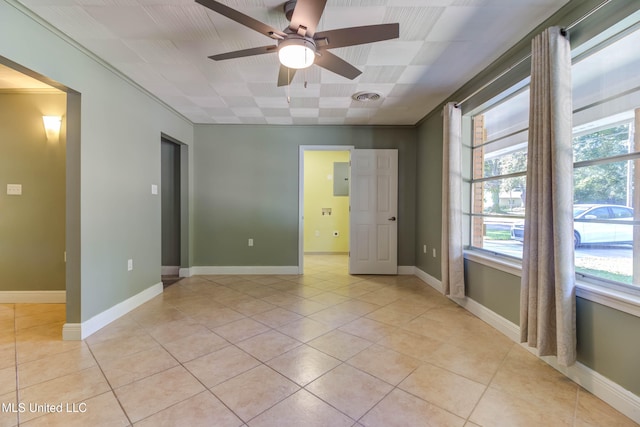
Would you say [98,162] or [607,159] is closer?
[607,159]

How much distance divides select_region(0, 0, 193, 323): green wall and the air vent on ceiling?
2.48m

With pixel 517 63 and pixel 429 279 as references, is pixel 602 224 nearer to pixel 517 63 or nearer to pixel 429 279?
pixel 517 63

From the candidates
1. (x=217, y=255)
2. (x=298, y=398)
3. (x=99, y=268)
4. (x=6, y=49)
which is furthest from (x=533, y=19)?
(x=217, y=255)

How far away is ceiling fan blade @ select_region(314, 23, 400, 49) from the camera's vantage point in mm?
1565

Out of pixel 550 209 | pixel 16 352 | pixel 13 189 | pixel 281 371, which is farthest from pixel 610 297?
pixel 13 189

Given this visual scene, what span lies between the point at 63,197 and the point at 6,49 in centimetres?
188

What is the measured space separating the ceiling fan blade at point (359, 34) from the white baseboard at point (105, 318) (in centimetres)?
294

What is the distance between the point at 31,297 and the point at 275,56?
379cm

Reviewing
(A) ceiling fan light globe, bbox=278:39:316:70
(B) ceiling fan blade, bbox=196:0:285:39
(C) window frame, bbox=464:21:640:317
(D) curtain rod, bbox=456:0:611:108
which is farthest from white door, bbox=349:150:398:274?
(B) ceiling fan blade, bbox=196:0:285:39

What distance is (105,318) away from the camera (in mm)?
2572

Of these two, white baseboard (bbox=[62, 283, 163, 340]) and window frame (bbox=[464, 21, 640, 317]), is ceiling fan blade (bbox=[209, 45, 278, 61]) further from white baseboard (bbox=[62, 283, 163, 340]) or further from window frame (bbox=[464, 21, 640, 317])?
white baseboard (bbox=[62, 283, 163, 340])

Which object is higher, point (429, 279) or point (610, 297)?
point (610, 297)

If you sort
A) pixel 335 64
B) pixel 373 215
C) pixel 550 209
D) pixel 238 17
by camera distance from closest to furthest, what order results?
1. pixel 238 17
2. pixel 550 209
3. pixel 335 64
4. pixel 373 215

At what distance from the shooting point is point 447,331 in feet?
8.05
